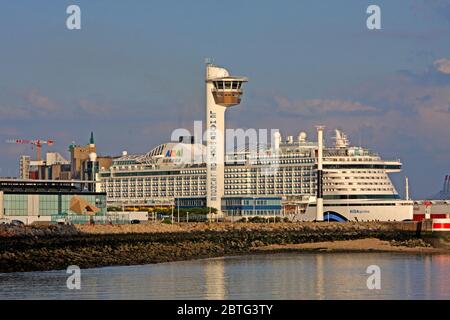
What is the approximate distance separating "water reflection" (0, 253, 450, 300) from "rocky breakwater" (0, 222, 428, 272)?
121 inches

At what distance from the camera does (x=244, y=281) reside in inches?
1800

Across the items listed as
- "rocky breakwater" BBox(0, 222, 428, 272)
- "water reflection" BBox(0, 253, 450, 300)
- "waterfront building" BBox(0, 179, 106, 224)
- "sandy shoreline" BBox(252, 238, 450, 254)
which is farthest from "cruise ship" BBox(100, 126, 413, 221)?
"water reflection" BBox(0, 253, 450, 300)

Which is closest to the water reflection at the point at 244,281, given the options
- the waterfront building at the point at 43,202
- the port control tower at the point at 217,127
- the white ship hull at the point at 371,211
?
the waterfront building at the point at 43,202

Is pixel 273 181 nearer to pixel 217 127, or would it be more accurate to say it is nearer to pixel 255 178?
pixel 255 178

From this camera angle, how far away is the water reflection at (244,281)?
40.0 meters

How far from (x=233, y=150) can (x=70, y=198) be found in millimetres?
25674

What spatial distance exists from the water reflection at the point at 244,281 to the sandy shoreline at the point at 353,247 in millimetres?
11790

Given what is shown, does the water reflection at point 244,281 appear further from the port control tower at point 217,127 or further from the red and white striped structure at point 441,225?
the port control tower at point 217,127

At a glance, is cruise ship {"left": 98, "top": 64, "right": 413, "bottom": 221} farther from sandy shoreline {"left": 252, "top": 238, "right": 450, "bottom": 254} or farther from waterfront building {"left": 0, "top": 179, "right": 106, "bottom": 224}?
sandy shoreline {"left": 252, "top": 238, "right": 450, "bottom": 254}
